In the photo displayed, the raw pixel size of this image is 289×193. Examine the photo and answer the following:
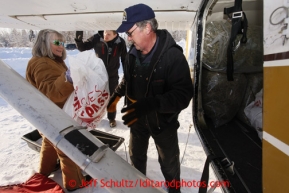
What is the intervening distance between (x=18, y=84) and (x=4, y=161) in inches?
83.4

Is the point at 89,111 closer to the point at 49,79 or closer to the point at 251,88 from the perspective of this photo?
the point at 49,79

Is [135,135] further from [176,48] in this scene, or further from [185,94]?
[176,48]

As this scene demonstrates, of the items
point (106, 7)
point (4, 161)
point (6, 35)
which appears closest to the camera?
point (106, 7)

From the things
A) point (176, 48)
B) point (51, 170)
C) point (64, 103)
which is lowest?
point (51, 170)

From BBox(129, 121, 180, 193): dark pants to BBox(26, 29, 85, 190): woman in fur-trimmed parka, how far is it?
2.47 feet

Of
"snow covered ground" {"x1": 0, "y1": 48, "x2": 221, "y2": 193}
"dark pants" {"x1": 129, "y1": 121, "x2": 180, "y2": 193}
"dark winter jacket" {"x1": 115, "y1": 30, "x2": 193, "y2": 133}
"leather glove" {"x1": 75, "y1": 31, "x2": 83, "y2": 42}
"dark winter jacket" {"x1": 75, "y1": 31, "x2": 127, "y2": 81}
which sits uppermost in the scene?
"leather glove" {"x1": 75, "y1": 31, "x2": 83, "y2": 42}

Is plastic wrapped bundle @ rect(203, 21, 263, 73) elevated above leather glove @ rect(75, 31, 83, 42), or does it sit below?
below

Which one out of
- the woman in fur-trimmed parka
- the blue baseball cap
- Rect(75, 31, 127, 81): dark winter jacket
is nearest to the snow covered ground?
the woman in fur-trimmed parka

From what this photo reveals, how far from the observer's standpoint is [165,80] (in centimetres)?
157

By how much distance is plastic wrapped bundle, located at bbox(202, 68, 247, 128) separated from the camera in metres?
2.14

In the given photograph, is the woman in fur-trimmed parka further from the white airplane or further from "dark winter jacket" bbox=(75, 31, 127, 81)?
"dark winter jacket" bbox=(75, 31, 127, 81)

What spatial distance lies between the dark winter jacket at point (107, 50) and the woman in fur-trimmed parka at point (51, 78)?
1.41 meters

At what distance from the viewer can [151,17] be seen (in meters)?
1.49

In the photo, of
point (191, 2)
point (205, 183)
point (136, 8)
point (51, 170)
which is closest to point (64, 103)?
point (51, 170)
